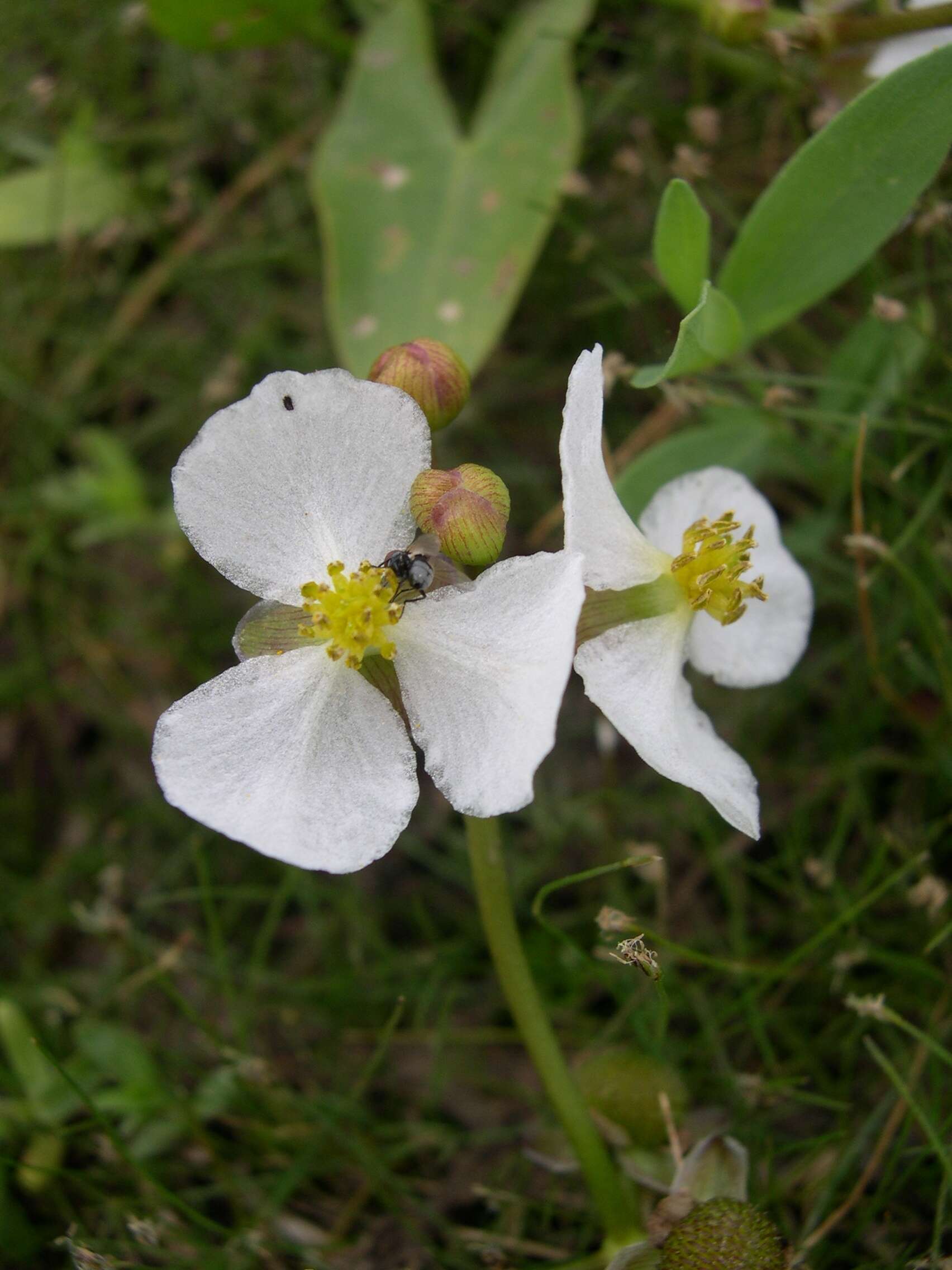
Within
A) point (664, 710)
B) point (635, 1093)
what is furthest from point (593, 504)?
point (635, 1093)

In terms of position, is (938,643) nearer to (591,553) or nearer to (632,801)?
(632,801)

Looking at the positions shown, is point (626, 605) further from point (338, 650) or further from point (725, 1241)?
point (725, 1241)

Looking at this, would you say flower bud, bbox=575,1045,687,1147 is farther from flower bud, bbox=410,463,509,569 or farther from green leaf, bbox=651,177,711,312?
green leaf, bbox=651,177,711,312

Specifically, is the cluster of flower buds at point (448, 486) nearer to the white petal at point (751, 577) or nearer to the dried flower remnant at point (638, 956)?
the white petal at point (751, 577)

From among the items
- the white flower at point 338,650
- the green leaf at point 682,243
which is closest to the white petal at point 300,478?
the white flower at point 338,650

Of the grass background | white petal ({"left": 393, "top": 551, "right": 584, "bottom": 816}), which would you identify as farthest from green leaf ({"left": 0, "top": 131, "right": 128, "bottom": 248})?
white petal ({"left": 393, "top": 551, "right": 584, "bottom": 816})

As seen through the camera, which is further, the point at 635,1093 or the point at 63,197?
the point at 63,197

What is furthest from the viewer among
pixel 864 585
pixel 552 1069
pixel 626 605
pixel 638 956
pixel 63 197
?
pixel 63 197
